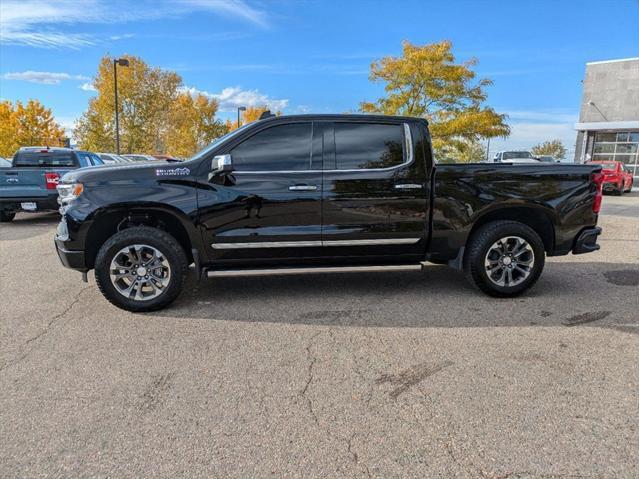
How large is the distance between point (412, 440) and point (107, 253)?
331 cm

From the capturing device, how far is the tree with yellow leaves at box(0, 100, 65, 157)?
4353cm

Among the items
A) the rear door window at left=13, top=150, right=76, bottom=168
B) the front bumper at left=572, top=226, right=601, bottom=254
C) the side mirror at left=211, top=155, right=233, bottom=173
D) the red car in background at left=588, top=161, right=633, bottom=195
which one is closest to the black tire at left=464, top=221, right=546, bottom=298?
the front bumper at left=572, top=226, right=601, bottom=254

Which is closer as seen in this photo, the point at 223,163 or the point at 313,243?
the point at 223,163

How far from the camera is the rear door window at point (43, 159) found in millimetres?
11000

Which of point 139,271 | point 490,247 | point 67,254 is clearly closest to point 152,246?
point 139,271

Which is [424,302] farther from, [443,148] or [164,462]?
[443,148]

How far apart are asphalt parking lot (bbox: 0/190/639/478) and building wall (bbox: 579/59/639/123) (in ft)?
113

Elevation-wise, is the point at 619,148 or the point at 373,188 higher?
the point at 619,148

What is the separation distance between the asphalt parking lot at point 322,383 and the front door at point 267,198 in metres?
0.67

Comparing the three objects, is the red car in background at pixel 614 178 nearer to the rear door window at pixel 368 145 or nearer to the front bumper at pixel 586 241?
the front bumper at pixel 586 241

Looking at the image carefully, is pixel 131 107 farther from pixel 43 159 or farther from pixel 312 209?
pixel 312 209

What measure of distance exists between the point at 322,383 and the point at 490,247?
2.64m

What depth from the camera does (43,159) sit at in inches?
434

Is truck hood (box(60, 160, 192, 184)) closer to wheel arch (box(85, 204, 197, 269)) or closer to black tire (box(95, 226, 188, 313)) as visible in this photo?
wheel arch (box(85, 204, 197, 269))
